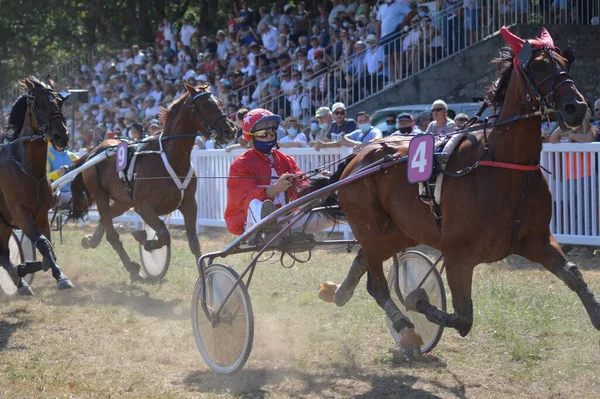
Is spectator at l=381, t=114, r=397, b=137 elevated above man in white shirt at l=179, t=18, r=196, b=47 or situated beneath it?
situated beneath

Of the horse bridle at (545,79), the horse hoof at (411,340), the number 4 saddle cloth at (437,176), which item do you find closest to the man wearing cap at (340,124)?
the horse hoof at (411,340)

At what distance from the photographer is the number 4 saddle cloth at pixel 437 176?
194 inches

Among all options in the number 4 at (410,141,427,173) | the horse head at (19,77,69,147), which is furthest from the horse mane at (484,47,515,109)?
the horse head at (19,77,69,147)

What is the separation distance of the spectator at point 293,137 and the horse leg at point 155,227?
3504 millimetres

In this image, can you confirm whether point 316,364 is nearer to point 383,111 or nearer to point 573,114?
point 573,114

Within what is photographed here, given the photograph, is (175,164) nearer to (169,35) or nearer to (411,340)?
(411,340)

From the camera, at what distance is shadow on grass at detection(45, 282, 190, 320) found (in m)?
8.00

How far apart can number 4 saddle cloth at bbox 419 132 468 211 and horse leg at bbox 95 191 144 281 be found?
18.0 feet

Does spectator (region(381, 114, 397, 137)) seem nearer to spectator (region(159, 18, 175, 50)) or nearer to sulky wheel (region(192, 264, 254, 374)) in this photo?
sulky wheel (region(192, 264, 254, 374))

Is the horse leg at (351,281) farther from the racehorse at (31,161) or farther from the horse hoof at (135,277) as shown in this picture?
the horse hoof at (135,277)

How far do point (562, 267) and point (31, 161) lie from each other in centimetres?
549

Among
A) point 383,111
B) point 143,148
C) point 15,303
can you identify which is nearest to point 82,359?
point 15,303

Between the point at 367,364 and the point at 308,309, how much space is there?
1802 millimetres

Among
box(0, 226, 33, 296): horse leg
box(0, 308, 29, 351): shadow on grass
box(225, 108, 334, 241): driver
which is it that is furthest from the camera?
box(0, 226, 33, 296): horse leg
